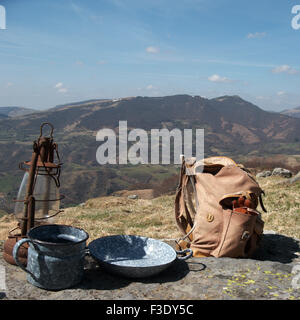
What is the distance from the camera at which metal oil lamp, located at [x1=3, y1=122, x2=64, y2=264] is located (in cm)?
425

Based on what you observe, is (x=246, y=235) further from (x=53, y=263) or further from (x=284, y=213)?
(x=284, y=213)

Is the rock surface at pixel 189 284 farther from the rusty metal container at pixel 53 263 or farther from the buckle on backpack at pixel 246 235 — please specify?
the buckle on backpack at pixel 246 235

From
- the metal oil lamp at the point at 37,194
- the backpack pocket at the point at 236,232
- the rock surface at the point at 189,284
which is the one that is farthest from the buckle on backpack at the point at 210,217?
the metal oil lamp at the point at 37,194

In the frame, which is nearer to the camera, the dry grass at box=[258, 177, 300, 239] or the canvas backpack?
the canvas backpack

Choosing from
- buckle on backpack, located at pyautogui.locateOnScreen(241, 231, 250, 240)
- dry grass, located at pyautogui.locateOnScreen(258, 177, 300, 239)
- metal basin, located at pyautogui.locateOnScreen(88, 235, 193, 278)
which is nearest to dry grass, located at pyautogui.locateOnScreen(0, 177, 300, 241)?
dry grass, located at pyautogui.locateOnScreen(258, 177, 300, 239)

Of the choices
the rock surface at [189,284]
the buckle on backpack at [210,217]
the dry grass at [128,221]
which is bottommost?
the dry grass at [128,221]

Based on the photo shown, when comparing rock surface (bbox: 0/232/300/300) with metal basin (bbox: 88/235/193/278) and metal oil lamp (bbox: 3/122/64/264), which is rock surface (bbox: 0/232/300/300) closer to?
metal basin (bbox: 88/235/193/278)

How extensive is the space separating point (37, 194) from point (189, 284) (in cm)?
231

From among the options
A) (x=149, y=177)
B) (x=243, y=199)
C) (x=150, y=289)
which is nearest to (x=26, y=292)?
(x=150, y=289)

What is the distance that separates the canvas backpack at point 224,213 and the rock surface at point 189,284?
43cm

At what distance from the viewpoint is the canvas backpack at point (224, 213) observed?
499cm

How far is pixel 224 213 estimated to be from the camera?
509 cm

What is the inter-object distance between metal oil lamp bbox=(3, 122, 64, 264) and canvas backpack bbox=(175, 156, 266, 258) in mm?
2212

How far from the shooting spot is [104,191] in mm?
89000
